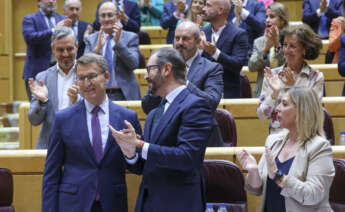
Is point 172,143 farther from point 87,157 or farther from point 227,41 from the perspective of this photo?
point 227,41

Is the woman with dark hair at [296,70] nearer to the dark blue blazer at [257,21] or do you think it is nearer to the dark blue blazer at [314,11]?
the dark blue blazer at [257,21]

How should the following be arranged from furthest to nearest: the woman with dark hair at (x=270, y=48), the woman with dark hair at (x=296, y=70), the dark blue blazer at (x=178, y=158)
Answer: the woman with dark hair at (x=270, y=48)
the woman with dark hair at (x=296, y=70)
the dark blue blazer at (x=178, y=158)

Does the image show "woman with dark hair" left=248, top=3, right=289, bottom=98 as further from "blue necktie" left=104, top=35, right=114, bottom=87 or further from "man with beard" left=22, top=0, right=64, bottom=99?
"man with beard" left=22, top=0, right=64, bottom=99

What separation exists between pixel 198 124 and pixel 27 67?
2858 millimetres

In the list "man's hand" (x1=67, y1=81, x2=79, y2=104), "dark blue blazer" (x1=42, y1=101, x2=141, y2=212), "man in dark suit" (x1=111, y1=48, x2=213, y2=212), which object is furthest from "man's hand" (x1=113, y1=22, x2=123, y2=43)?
"man in dark suit" (x1=111, y1=48, x2=213, y2=212)

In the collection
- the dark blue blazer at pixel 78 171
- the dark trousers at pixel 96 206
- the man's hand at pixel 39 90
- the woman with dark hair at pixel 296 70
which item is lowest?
the dark trousers at pixel 96 206

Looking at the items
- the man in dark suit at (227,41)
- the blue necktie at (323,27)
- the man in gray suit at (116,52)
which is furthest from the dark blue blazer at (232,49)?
the blue necktie at (323,27)

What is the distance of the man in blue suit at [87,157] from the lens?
81.6 inches

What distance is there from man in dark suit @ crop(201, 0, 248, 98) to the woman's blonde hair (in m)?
1.14

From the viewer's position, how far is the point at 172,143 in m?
1.92

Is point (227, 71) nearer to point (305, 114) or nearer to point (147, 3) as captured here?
point (305, 114)

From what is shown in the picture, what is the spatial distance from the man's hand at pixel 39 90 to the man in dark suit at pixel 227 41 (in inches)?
35.8

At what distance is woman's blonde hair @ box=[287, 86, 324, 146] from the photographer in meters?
1.93

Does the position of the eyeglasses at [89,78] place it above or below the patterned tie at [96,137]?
above
